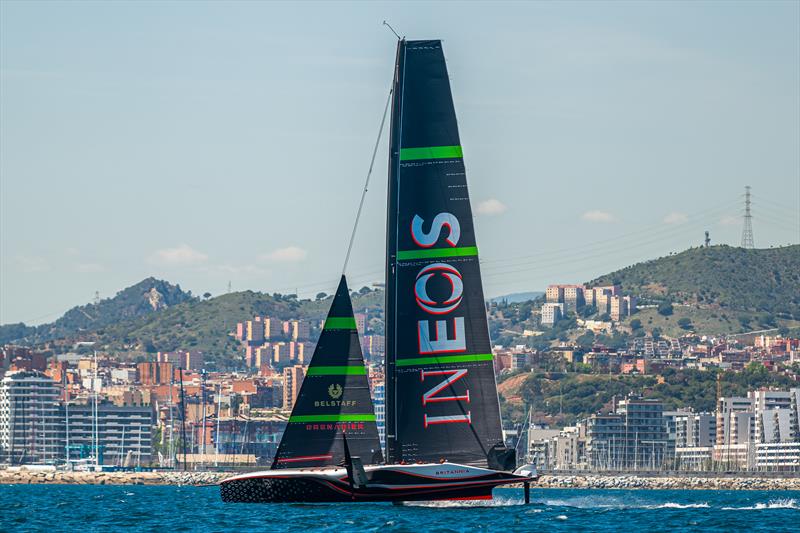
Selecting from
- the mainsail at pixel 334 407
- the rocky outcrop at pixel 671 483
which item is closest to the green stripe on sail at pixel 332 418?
the mainsail at pixel 334 407

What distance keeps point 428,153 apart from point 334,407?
6409 mm

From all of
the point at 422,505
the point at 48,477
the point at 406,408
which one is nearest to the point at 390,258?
the point at 406,408

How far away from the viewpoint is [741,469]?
16788 cm

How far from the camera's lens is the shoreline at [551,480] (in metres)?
136

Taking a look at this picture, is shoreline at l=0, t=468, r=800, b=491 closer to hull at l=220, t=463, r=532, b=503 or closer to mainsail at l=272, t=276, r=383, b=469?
mainsail at l=272, t=276, r=383, b=469

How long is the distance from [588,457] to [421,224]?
138 meters

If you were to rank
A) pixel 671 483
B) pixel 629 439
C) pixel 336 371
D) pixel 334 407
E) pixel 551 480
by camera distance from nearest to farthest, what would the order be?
pixel 334 407 < pixel 336 371 < pixel 671 483 < pixel 551 480 < pixel 629 439

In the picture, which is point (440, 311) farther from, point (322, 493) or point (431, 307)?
point (322, 493)

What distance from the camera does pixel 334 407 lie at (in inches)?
1535

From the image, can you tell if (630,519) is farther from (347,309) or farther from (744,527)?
(347,309)

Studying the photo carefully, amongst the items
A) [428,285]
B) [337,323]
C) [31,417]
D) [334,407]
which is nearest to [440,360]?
[428,285]

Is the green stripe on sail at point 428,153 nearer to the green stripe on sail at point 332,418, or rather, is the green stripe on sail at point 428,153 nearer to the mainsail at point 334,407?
the mainsail at point 334,407

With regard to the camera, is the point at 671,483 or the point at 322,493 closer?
the point at 322,493

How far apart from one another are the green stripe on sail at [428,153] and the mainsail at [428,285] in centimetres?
2
